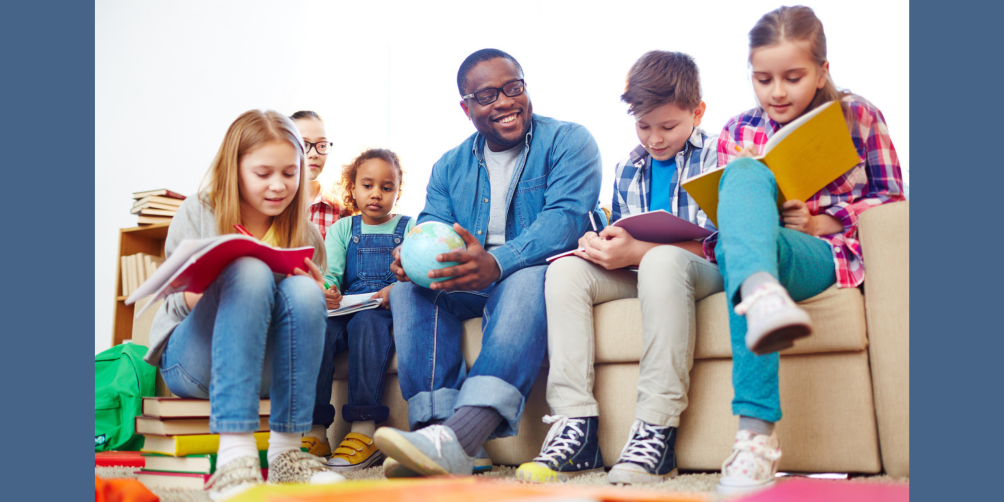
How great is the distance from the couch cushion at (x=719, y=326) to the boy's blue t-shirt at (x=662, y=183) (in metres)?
0.38

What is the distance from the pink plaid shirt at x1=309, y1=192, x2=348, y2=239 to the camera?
280 centimetres

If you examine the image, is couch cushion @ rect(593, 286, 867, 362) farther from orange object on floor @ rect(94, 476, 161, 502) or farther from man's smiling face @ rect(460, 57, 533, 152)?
orange object on floor @ rect(94, 476, 161, 502)

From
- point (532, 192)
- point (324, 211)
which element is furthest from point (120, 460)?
point (532, 192)

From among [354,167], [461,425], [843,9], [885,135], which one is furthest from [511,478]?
[843,9]

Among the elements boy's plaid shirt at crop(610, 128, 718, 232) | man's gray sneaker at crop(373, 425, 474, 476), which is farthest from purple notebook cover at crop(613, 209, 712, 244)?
man's gray sneaker at crop(373, 425, 474, 476)

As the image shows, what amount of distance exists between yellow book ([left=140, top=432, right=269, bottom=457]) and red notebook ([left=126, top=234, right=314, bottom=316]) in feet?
0.98

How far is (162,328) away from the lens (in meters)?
1.48

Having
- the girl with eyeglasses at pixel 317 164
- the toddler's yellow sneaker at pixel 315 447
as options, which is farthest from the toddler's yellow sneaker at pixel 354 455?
the girl with eyeglasses at pixel 317 164

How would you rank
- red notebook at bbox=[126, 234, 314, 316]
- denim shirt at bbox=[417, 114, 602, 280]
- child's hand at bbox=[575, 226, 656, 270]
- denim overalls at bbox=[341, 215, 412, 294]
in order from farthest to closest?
1. denim overalls at bbox=[341, 215, 412, 294]
2. denim shirt at bbox=[417, 114, 602, 280]
3. child's hand at bbox=[575, 226, 656, 270]
4. red notebook at bbox=[126, 234, 314, 316]

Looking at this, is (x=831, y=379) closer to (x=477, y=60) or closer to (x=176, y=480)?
(x=477, y=60)

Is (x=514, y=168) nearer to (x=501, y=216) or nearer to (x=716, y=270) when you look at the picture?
(x=501, y=216)

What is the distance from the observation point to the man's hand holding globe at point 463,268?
1.57 meters

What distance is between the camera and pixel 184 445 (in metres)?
1.37

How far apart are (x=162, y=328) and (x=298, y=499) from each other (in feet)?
2.76
